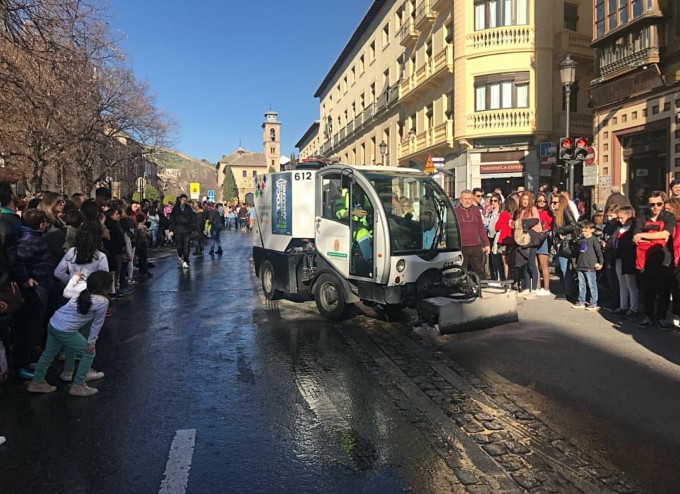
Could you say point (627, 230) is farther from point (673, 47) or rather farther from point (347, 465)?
point (673, 47)

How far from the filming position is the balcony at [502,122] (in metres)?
20.9

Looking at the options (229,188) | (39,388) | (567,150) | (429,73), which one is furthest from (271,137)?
(39,388)

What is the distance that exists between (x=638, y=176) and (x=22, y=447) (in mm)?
15553

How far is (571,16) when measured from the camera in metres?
21.5

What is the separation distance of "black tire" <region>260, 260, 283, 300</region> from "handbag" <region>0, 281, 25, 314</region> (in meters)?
4.78

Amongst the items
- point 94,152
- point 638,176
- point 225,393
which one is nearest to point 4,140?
point 94,152

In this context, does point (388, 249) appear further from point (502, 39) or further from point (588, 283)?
point (502, 39)

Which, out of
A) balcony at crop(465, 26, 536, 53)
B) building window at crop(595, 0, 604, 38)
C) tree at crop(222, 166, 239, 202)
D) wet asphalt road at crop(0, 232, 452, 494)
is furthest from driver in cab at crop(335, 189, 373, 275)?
tree at crop(222, 166, 239, 202)

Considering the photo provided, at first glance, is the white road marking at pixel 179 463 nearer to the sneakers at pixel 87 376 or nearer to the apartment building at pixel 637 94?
the sneakers at pixel 87 376

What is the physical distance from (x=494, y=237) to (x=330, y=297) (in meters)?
4.49

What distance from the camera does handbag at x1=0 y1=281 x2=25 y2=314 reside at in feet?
15.9

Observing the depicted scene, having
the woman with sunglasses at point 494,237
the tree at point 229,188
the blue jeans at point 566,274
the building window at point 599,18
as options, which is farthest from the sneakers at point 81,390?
the tree at point 229,188

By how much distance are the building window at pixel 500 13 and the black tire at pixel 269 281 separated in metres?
16.6

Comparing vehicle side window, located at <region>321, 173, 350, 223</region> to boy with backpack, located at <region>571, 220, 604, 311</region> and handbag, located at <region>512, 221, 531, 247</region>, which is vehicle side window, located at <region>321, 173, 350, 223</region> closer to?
handbag, located at <region>512, 221, 531, 247</region>
